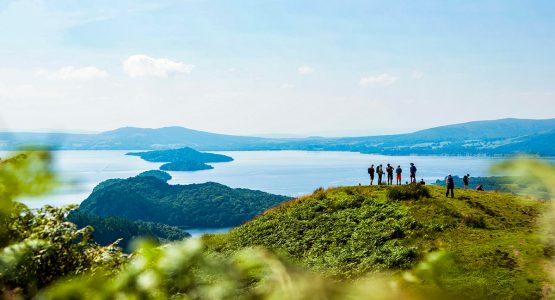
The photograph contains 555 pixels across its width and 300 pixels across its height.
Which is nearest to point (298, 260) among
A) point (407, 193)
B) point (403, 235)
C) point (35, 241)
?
point (403, 235)

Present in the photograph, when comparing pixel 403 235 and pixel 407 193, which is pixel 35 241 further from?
pixel 407 193

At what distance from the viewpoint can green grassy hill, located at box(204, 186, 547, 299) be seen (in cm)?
1904

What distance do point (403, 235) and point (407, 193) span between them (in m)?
6.89

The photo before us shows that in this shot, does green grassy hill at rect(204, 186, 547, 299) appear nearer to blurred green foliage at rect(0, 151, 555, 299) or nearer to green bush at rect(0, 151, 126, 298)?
blurred green foliage at rect(0, 151, 555, 299)

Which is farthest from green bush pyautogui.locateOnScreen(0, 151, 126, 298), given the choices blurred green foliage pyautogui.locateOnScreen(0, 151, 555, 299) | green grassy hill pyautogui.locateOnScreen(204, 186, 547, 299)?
green grassy hill pyautogui.locateOnScreen(204, 186, 547, 299)

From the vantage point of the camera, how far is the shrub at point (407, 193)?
101ft

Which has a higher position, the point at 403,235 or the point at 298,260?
the point at 403,235

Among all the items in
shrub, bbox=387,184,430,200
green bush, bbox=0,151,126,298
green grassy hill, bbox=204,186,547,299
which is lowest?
green grassy hill, bbox=204,186,547,299

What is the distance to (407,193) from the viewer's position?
31.0 m

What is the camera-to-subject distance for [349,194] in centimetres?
3397

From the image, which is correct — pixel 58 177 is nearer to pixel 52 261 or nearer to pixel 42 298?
pixel 42 298

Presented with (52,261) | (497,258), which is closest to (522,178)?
(52,261)

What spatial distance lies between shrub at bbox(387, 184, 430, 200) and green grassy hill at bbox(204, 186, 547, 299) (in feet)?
0.43

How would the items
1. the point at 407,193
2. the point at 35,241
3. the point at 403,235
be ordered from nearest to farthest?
the point at 35,241, the point at 403,235, the point at 407,193
